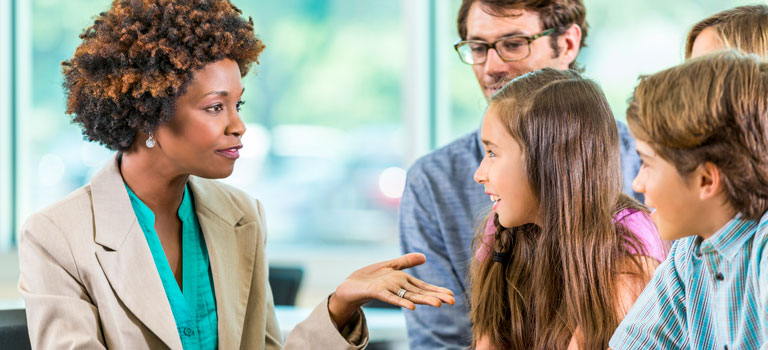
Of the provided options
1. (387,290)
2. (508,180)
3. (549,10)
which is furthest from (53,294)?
(549,10)

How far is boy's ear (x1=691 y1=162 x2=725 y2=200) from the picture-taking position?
121 centimetres

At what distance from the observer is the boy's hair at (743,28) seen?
1.71 metres

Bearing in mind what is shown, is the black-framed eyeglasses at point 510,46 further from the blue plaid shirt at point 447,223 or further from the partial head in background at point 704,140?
the partial head in background at point 704,140

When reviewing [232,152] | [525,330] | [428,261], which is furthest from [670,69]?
[428,261]

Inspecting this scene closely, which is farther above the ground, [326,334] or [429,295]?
[429,295]

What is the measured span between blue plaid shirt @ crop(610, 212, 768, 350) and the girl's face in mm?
317

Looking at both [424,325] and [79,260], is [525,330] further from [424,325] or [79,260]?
[79,260]

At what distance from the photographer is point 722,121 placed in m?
1.17

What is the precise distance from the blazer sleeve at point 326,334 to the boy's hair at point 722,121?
78 cm

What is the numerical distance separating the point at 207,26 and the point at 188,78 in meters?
0.12

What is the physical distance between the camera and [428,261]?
218cm

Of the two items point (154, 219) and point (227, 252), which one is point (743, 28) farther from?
point (154, 219)

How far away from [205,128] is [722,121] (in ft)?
3.34

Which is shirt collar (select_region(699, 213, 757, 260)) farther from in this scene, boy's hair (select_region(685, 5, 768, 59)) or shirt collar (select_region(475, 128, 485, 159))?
shirt collar (select_region(475, 128, 485, 159))
